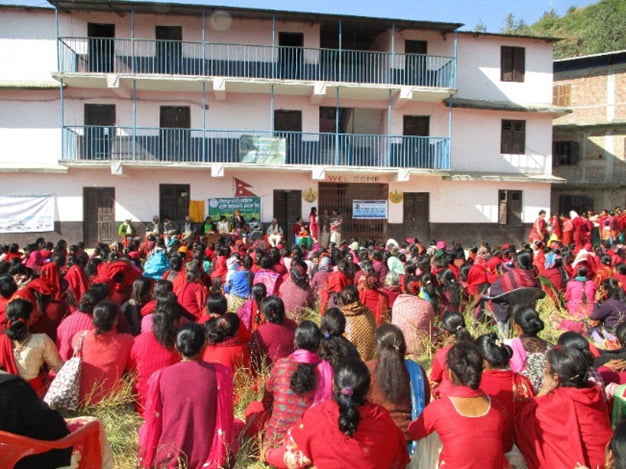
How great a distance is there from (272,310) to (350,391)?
2140 millimetres

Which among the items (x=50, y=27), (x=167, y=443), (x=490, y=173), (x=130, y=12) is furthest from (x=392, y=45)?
(x=167, y=443)

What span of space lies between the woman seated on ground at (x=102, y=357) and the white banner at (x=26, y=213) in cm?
1355

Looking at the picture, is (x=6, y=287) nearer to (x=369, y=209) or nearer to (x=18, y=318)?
(x=18, y=318)

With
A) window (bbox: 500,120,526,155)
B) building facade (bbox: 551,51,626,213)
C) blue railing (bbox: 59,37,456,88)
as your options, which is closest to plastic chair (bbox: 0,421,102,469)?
blue railing (bbox: 59,37,456,88)

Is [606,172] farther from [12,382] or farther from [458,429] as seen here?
[12,382]

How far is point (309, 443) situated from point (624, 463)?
1.50 m

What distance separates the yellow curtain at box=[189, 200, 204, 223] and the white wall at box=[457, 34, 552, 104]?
33.0ft

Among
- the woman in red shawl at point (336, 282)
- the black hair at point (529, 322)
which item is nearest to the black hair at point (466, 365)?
the black hair at point (529, 322)

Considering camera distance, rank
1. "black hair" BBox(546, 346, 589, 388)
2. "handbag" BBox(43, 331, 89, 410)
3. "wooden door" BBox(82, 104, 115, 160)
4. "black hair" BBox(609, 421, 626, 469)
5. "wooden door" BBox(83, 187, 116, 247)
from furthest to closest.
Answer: "wooden door" BBox(83, 187, 116, 247) → "wooden door" BBox(82, 104, 115, 160) → "handbag" BBox(43, 331, 89, 410) → "black hair" BBox(546, 346, 589, 388) → "black hair" BBox(609, 421, 626, 469)

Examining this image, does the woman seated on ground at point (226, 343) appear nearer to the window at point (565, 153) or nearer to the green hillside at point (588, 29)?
the window at point (565, 153)

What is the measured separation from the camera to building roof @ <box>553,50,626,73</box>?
2280 centimetres

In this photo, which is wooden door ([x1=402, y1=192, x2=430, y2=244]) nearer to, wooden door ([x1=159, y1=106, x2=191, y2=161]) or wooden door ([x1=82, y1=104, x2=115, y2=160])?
wooden door ([x1=159, y1=106, x2=191, y2=161])

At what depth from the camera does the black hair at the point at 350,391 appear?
2695mm

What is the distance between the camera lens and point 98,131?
1645 cm
